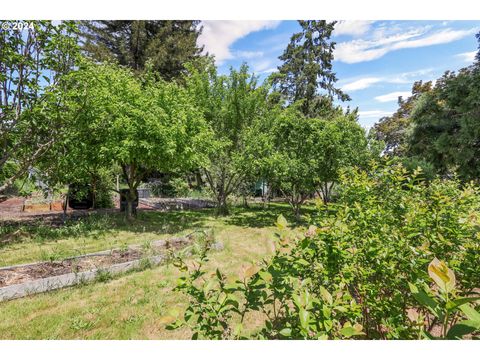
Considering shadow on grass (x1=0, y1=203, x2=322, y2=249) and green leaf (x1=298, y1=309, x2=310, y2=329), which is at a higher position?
green leaf (x1=298, y1=309, x2=310, y2=329)

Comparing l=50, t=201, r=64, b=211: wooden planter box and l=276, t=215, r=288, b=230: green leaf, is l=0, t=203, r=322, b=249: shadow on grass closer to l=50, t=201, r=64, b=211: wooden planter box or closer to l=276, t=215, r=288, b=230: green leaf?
l=50, t=201, r=64, b=211: wooden planter box

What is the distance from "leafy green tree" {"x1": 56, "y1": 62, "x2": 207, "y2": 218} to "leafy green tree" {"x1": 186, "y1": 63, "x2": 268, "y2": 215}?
3583mm

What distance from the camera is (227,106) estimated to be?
12859 millimetres

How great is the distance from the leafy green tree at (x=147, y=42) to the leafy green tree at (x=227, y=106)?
11016 mm

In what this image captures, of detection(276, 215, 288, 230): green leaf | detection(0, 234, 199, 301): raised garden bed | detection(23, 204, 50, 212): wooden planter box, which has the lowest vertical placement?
detection(0, 234, 199, 301): raised garden bed

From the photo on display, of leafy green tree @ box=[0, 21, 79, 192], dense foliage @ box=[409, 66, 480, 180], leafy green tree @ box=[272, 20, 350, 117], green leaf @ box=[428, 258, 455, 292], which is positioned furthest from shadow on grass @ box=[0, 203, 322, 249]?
leafy green tree @ box=[272, 20, 350, 117]

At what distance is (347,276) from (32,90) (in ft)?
25.8

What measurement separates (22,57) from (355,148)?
11.1 metres

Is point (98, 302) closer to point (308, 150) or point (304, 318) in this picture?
point (304, 318)

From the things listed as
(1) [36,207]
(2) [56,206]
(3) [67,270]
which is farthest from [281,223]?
(1) [36,207]

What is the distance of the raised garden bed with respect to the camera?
3891mm

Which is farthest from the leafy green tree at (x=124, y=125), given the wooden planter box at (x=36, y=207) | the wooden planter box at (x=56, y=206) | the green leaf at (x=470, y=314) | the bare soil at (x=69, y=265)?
the green leaf at (x=470, y=314)
